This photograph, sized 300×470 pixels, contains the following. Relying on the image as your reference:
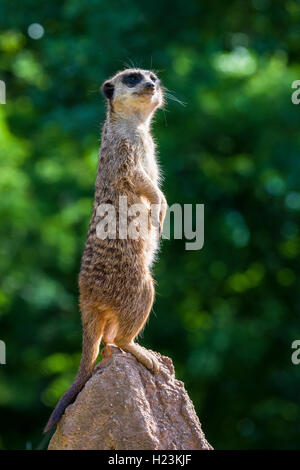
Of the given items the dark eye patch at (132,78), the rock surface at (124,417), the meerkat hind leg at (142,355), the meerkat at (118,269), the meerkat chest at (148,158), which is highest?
the dark eye patch at (132,78)

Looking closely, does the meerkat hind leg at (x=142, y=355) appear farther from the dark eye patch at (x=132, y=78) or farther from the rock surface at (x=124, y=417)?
the dark eye patch at (x=132, y=78)

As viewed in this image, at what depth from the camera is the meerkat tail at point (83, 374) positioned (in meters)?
4.84

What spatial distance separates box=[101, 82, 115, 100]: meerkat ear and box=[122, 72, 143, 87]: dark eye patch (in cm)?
12

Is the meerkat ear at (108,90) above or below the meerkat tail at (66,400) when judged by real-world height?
above

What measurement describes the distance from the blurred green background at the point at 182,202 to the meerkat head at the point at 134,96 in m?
5.69

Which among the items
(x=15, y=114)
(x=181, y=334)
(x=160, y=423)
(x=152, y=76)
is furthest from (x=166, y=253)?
(x=160, y=423)

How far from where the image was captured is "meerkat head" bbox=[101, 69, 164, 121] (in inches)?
226

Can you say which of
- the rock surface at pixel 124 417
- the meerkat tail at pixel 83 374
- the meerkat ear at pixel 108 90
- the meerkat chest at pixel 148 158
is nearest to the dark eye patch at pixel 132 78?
the meerkat ear at pixel 108 90

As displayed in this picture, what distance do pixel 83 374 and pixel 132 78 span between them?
1.94m

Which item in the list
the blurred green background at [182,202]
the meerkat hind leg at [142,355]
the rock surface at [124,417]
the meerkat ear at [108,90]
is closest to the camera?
the rock surface at [124,417]

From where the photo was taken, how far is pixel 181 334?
42.7 feet

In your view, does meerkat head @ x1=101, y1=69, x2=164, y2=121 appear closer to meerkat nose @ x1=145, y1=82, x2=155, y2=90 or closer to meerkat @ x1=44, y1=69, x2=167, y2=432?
meerkat nose @ x1=145, y1=82, x2=155, y2=90

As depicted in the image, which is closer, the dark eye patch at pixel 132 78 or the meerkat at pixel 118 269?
the meerkat at pixel 118 269
